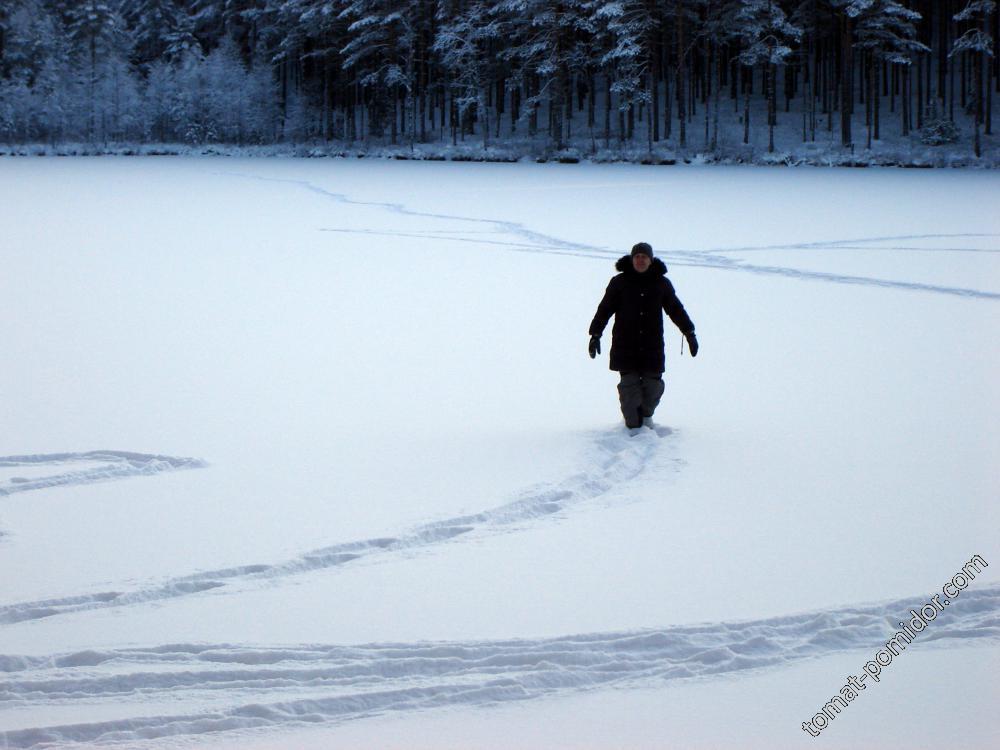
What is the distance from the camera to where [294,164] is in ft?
173

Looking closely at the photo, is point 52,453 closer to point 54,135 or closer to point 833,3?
point 833,3

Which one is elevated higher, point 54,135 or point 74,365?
point 54,135

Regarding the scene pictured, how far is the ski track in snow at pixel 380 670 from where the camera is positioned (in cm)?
440

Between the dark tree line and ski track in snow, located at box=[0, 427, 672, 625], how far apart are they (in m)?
42.6

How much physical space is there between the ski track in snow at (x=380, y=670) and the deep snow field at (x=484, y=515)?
0.01 metres

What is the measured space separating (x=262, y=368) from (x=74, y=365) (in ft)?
5.16

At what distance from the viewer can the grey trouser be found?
8.29 meters

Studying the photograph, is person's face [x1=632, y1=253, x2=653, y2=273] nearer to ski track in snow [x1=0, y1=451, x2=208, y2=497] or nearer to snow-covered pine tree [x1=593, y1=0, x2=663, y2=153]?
ski track in snow [x1=0, y1=451, x2=208, y2=497]

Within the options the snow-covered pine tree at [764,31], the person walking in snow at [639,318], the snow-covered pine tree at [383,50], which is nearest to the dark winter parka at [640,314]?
the person walking in snow at [639,318]

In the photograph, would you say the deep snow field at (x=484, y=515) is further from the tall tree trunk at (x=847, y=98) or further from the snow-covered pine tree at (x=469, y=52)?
the snow-covered pine tree at (x=469, y=52)

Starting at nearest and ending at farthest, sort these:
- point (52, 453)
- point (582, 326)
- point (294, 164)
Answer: point (52, 453) → point (582, 326) → point (294, 164)

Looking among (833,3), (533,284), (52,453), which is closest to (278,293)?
(533,284)

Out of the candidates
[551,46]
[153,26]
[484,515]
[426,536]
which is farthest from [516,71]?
[426,536]

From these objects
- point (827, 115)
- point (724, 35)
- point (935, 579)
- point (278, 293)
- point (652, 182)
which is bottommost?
point (935, 579)
